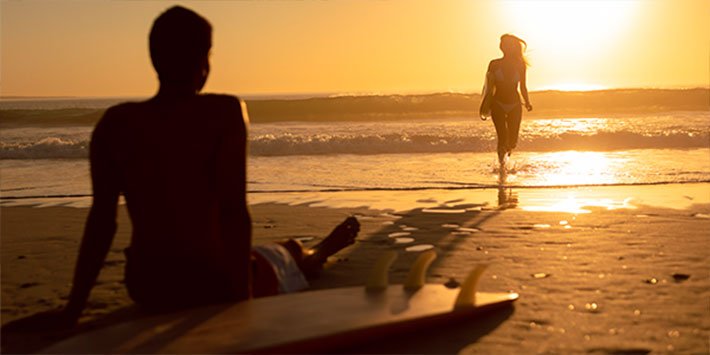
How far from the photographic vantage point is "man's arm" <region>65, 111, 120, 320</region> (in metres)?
2.93

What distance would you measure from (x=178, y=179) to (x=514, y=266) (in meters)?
2.32

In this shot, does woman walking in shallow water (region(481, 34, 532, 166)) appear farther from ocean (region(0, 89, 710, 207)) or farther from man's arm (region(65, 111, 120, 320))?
man's arm (region(65, 111, 120, 320))

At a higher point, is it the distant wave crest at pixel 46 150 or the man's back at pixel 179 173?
the man's back at pixel 179 173

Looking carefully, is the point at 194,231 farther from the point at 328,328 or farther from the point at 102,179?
the point at 328,328

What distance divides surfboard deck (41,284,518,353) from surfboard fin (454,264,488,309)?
0.02 m

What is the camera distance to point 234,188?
2914 mm

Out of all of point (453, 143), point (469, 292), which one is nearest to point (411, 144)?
point (453, 143)

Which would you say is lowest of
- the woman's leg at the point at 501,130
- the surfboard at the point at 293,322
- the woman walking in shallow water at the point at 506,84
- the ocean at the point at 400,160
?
the ocean at the point at 400,160

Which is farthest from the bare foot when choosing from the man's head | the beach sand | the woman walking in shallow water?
the woman walking in shallow water

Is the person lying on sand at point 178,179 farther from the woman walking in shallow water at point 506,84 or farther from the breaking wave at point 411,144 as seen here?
the breaking wave at point 411,144

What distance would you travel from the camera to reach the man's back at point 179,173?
9.52ft

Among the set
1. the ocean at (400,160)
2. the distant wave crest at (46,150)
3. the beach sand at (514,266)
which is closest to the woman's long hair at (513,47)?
the ocean at (400,160)

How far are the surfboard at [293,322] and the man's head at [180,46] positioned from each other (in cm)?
93

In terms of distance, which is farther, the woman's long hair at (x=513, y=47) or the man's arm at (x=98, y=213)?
the woman's long hair at (x=513, y=47)
